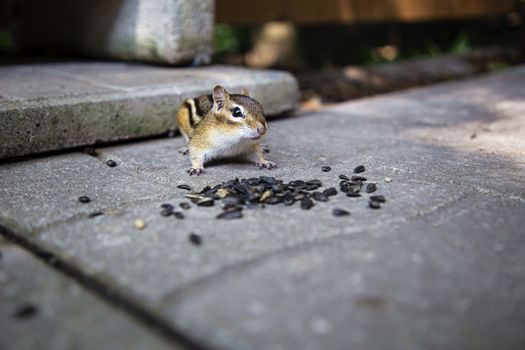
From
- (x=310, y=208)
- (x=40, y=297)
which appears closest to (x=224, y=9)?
(x=310, y=208)

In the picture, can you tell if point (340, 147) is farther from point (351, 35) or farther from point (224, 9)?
point (351, 35)

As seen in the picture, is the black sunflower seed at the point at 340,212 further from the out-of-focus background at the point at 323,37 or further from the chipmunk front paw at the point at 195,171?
the out-of-focus background at the point at 323,37

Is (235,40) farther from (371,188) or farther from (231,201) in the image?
(231,201)

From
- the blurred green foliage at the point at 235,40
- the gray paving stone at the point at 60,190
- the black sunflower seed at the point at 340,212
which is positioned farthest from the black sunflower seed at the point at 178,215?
the blurred green foliage at the point at 235,40

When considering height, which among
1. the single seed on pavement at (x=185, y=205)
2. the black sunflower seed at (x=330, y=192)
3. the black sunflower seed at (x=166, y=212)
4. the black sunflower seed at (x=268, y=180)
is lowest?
the single seed on pavement at (x=185, y=205)

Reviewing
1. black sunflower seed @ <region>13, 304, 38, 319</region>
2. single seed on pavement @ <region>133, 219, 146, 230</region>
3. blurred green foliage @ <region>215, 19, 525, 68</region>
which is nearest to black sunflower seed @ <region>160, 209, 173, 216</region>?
single seed on pavement @ <region>133, 219, 146, 230</region>

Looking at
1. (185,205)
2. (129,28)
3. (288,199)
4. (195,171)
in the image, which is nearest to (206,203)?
Answer: (185,205)

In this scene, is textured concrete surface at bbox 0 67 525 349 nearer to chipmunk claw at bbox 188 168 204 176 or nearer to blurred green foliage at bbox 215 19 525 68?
chipmunk claw at bbox 188 168 204 176
